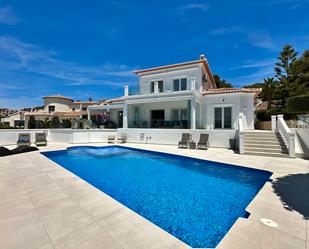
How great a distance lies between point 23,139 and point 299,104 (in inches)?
773

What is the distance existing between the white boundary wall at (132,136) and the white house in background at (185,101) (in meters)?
1.59

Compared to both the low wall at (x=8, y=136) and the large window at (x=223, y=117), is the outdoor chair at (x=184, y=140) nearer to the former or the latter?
the large window at (x=223, y=117)

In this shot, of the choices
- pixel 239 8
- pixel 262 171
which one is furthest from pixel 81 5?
pixel 262 171

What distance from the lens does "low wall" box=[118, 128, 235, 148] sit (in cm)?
1398

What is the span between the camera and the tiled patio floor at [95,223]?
2836 millimetres

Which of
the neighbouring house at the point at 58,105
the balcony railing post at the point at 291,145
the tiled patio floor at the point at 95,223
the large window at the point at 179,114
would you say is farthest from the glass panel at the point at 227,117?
the neighbouring house at the point at 58,105

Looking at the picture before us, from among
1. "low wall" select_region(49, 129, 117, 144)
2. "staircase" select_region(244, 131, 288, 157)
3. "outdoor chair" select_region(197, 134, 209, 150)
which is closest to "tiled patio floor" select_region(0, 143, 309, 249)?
"staircase" select_region(244, 131, 288, 157)

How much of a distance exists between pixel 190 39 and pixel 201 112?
31.2 ft

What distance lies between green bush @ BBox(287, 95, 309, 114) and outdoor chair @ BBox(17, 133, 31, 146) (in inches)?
738

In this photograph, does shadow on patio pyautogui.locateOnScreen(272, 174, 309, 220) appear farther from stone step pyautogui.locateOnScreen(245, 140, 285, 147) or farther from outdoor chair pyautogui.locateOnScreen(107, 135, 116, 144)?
outdoor chair pyautogui.locateOnScreen(107, 135, 116, 144)

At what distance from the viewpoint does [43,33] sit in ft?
57.9

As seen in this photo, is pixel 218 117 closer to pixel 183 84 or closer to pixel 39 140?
pixel 183 84

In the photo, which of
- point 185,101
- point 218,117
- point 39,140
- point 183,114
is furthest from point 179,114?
point 39,140

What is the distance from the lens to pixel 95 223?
3406 mm
